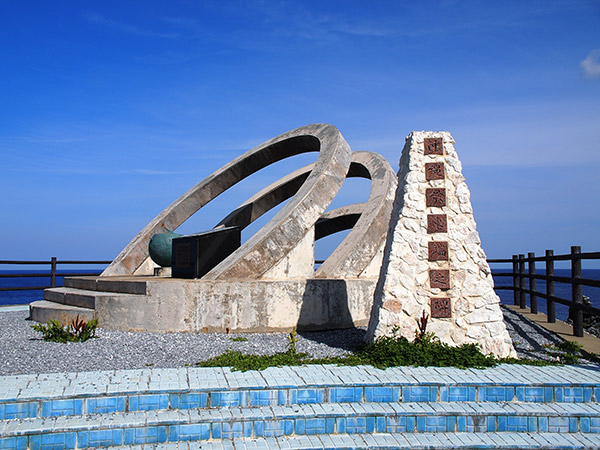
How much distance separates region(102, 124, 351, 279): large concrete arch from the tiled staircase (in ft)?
10.4

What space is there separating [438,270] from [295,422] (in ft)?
8.58

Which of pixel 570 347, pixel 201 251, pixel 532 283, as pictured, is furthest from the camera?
pixel 532 283

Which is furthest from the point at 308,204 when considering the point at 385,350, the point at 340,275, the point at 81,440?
the point at 81,440

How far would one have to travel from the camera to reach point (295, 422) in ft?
13.6

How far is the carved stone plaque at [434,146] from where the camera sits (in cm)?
625

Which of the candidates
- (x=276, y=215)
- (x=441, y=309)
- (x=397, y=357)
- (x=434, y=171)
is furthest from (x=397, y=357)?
(x=276, y=215)

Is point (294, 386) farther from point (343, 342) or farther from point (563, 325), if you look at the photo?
point (563, 325)

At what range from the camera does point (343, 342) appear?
689 centimetres

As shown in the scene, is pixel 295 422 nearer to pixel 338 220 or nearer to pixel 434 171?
pixel 434 171

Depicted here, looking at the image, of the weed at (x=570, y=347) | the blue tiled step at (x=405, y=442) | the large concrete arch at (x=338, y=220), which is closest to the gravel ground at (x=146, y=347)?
the weed at (x=570, y=347)

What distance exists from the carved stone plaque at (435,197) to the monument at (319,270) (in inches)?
0.5

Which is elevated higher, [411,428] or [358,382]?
[358,382]

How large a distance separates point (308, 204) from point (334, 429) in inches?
184

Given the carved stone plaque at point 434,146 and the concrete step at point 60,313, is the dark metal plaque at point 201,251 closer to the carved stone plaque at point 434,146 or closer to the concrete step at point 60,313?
the concrete step at point 60,313
